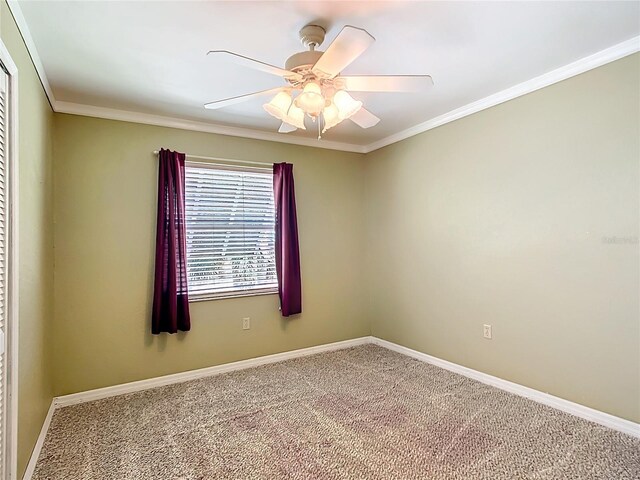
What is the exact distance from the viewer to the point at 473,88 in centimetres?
293

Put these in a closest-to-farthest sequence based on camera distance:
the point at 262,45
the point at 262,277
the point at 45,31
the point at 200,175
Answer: the point at 45,31 < the point at 262,45 < the point at 200,175 < the point at 262,277

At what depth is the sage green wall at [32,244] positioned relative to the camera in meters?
1.96

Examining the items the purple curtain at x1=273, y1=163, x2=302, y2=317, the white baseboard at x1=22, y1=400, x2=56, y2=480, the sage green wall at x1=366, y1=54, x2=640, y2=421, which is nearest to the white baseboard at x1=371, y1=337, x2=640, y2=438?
the sage green wall at x1=366, y1=54, x2=640, y2=421

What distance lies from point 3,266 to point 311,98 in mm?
1665

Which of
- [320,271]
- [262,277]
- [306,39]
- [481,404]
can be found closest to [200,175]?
[262,277]

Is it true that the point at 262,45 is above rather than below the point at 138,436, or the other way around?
above

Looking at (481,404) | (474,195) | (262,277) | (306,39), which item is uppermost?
(306,39)

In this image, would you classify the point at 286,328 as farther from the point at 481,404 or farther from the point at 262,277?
the point at 481,404

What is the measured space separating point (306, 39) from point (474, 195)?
203 centimetres

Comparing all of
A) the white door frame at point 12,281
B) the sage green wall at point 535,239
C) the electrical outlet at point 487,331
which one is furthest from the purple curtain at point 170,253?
the electrical outlet at point 487,331

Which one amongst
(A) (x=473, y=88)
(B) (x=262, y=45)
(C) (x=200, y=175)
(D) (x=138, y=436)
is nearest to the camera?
(B) (x=262, y=45)

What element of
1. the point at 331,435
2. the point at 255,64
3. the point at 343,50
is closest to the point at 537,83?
the point at 343,50

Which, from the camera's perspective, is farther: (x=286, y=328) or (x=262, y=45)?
(x=286, y=328)

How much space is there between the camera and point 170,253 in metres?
3.33
